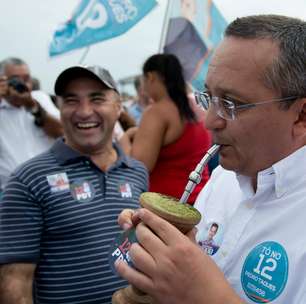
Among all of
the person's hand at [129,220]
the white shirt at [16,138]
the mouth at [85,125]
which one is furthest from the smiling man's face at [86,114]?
the white shirt at [16,138]

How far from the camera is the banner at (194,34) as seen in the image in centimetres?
543

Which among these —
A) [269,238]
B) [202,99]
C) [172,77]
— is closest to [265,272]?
[269,238]

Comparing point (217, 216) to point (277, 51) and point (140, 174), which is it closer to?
point (277, 51)

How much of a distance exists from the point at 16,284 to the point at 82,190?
47 centimetres

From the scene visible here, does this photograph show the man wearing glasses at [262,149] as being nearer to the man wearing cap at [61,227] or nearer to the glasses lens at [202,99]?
the glasses lens at [202,99]

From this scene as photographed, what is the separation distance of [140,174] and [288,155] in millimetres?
1250

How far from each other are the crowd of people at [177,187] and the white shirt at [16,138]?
0.79m

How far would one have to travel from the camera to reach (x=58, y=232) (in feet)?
6.78

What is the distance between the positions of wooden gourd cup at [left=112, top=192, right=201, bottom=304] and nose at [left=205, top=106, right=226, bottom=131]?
0.24 meters

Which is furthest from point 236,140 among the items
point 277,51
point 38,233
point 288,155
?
point 38,233

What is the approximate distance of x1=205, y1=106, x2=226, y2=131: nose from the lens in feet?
4.35

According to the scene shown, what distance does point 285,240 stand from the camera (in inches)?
48.0

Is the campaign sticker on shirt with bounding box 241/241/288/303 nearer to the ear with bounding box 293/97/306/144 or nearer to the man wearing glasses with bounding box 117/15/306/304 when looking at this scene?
the man wearing glasses with bounding box 117/15/306/304

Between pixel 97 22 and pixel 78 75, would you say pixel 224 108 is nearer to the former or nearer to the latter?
pixel 78 75
